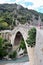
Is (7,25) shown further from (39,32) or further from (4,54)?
(39,32)

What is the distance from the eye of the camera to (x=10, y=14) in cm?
1372

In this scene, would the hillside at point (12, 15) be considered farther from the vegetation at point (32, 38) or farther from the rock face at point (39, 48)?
the rock face at point (39, 48)

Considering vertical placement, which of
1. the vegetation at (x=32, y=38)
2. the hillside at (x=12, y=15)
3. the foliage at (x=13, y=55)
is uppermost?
the vegetation at (x=32, y=38)

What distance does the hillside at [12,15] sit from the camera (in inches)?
479

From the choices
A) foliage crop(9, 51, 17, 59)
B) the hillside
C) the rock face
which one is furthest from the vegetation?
the hillside

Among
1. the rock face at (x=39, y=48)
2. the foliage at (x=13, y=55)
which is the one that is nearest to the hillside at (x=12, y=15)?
the foliage at (x=13, y=55)

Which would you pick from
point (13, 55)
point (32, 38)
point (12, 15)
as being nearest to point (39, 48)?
point (32, 38)

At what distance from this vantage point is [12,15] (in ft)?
45.1

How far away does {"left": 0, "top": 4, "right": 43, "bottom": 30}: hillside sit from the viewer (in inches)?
479

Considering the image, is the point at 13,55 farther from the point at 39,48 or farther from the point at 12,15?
the point at 12,15

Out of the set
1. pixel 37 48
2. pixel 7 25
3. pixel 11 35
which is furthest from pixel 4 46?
pixel 37 48

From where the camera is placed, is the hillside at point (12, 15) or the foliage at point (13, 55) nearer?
the foliage at point (13, 55)

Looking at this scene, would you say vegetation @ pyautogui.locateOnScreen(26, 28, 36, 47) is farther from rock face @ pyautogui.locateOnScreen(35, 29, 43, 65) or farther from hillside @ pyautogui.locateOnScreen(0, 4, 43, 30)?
hillside @ pyautogui.locateOnScreen(0, 4, 43, 30)

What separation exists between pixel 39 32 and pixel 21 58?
3843mm
